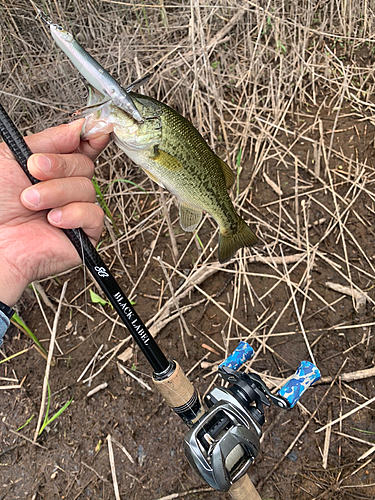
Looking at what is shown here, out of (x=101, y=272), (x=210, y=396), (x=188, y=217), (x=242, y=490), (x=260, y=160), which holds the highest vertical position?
(x=101, y=272)

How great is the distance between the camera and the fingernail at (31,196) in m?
1.39

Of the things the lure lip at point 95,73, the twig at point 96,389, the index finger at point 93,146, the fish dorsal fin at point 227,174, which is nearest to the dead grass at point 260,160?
the twig at point 96,389

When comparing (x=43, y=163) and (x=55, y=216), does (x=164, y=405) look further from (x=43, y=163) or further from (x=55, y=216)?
(x=43, y=163)

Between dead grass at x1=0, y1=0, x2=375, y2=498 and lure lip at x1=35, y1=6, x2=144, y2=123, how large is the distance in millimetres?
1233

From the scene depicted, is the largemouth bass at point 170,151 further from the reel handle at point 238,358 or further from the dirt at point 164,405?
the dirt at point 164,405

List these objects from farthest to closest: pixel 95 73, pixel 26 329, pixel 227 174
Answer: pixel 26 329 < pixel 227 174 < pixel 95 73

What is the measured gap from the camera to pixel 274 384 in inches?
98.1

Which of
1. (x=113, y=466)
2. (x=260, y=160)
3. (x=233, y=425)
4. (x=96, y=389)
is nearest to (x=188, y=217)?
(x=233, y=425)

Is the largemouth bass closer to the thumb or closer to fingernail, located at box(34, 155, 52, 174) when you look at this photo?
the thumb

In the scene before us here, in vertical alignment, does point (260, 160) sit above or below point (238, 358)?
below

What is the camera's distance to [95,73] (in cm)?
120

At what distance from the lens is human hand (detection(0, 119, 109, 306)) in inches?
57.9

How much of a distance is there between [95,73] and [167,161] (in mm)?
407

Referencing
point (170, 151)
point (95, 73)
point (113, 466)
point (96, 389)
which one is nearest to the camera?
point (95, 73)
